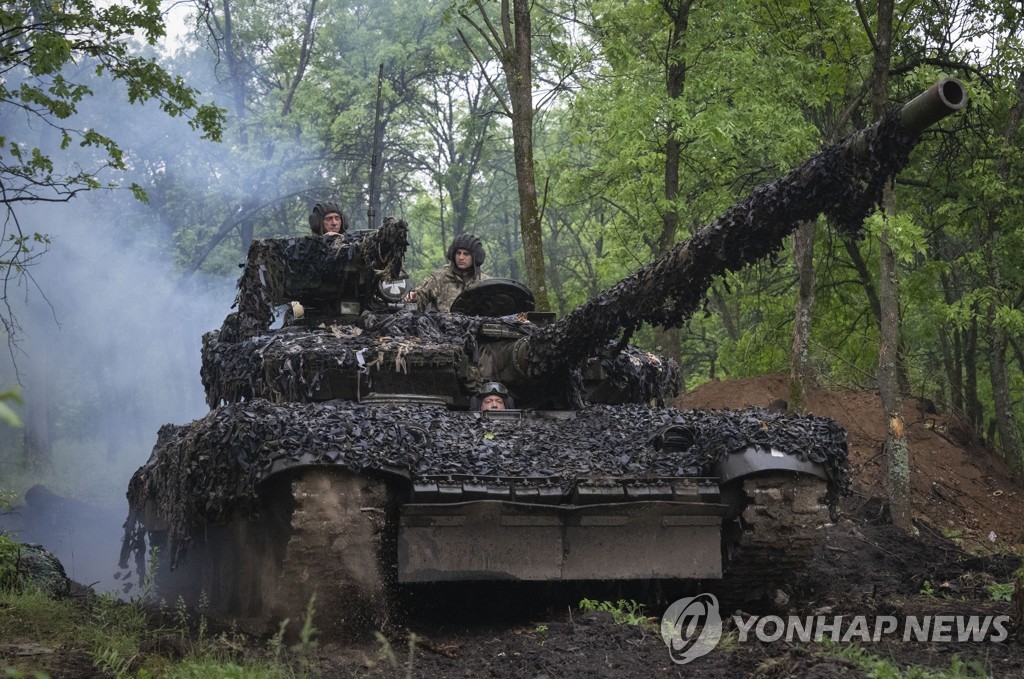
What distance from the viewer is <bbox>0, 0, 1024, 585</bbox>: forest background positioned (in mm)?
13547

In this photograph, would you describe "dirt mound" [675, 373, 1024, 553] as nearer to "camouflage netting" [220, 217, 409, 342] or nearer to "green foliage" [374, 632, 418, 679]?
"camouflage netting" [220, 217, 409, 342]

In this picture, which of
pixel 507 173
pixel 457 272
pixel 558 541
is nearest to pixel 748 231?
pixel 558 541

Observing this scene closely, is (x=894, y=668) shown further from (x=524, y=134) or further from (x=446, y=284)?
(x=524, y=134)

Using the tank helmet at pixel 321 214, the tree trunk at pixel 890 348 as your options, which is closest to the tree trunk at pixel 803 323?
the tree trunk at pixel 890 348

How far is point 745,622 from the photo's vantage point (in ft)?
23.3

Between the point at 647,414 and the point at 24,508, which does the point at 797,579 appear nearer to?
the point at 647,414

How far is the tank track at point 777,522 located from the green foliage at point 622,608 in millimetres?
638

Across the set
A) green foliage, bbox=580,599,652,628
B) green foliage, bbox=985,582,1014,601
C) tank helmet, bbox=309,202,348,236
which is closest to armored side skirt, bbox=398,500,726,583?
green foliage, bbox=580,599,652,628

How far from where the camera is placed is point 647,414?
7805 mm

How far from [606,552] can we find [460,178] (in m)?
25.2

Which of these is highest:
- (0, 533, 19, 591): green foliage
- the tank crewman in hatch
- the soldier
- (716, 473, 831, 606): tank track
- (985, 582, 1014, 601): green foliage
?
the tank crewman in hatch

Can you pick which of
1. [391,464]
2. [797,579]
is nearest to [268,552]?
[391,464]

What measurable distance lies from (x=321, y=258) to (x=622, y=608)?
362 centimetres

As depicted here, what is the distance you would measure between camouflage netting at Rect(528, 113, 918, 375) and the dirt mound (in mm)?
5393
